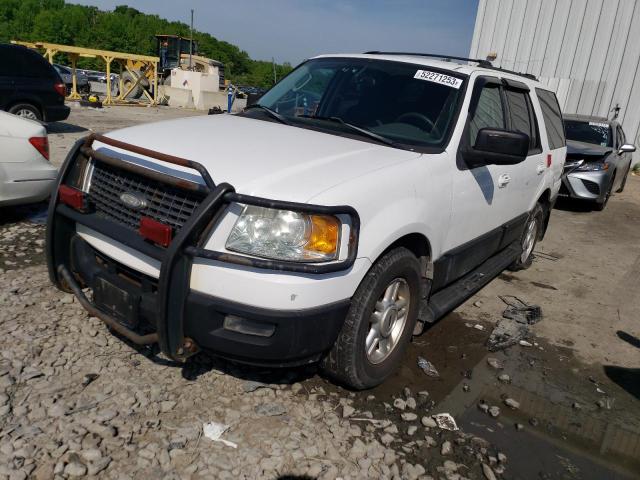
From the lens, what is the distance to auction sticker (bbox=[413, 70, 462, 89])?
144 inches

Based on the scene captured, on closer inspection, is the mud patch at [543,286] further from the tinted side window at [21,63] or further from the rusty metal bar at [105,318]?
the tinted side window at [21,63]

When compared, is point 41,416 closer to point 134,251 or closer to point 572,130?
point 134,251

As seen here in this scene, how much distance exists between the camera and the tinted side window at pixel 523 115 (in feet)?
14.6

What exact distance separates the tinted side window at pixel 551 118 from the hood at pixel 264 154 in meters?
2.77

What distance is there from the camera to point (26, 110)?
11.0 m

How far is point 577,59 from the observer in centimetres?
1551

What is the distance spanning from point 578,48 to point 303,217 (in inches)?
630

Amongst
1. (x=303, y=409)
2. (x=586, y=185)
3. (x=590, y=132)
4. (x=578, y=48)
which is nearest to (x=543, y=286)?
(x=303, y=409)

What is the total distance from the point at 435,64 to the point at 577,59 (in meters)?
14.0

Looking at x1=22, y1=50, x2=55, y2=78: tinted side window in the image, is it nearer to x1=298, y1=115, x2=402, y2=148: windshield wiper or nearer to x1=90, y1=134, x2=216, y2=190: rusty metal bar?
x1=298, y1=115, x2=402, y2=148: windshield wiper

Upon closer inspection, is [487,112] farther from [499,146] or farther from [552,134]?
[552,134]

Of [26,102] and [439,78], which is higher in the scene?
[439,78]

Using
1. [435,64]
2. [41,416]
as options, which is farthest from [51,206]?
[435,64]

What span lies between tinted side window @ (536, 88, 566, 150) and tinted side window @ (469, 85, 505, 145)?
126cm
